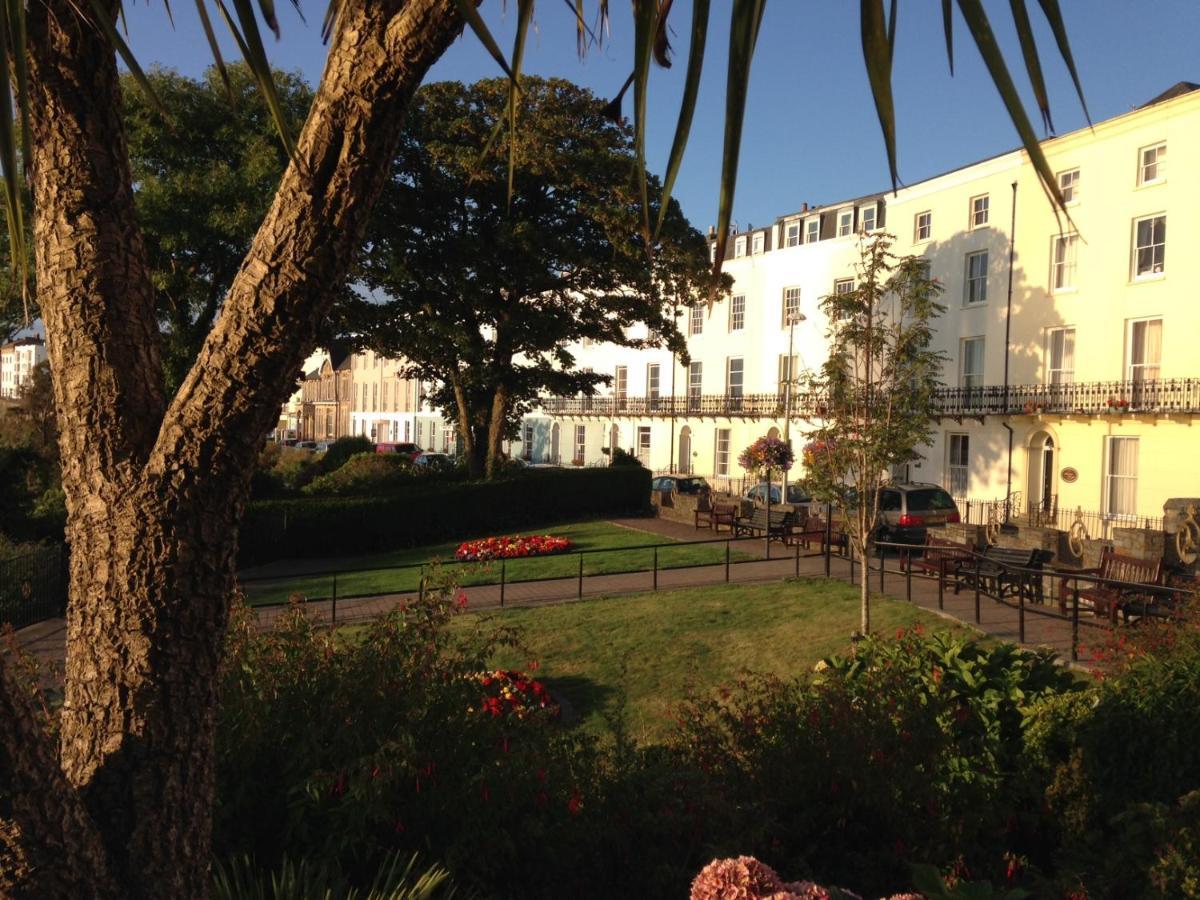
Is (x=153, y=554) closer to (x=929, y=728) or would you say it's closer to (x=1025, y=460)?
(x=929, y=728)

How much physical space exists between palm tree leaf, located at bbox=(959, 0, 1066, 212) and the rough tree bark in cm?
158

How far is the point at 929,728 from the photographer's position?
5211 millimetres

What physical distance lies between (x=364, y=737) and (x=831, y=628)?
9.38 m

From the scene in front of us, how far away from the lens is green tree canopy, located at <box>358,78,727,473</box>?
26.3 m

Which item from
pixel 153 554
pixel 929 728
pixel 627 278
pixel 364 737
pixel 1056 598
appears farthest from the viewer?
pixel 627 278

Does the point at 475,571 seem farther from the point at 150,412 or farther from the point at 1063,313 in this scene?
the point at 1063,313

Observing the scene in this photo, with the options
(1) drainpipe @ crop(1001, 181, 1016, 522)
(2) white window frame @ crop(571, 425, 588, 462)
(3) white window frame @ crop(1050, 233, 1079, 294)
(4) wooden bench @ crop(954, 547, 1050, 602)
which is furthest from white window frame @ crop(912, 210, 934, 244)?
(2) white window frame @ crop(571, 425, 588, 462)

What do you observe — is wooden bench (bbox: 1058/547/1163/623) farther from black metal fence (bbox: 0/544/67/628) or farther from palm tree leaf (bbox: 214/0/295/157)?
black metal fence (bbox: 0/544/67/628)

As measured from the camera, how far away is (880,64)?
5.40ft

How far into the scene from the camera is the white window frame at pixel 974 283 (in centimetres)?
3175

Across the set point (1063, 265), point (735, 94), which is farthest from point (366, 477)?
point (735, 94)

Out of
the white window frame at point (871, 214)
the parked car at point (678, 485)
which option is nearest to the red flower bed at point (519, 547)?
the parked car at point (678, 485)

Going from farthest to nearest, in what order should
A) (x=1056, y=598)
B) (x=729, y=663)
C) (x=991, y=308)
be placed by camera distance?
(x=991, y=308) < (x=1056, y=598) < (x=729, y=663)

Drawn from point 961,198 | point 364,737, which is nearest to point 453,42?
point 364,737
